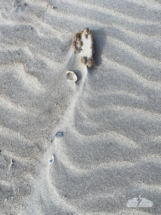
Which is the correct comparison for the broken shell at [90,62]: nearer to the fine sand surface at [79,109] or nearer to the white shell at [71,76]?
the fine sand surface at [79,109]

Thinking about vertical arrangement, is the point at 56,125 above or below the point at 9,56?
below

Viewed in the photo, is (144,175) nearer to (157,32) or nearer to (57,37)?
(157,32)

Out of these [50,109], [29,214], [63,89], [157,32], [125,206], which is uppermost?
[157,32]

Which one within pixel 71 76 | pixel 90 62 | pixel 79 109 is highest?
pixel 90 62

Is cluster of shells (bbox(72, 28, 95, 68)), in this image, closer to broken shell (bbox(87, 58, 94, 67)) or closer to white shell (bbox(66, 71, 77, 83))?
broken shell (bbox(87, 58, 94, 67))

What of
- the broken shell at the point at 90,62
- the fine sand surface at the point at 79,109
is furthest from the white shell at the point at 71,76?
the broken shell at the point at 90,62

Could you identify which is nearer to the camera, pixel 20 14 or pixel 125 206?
pixel 125 206

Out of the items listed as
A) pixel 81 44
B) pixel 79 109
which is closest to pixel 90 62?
pixel 81 44

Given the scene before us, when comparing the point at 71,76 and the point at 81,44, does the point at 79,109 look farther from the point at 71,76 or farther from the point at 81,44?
the point at 81,44

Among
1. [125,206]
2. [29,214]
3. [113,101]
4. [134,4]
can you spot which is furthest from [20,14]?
[125,206]
